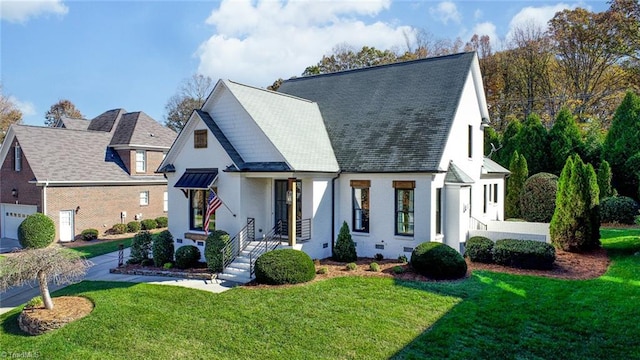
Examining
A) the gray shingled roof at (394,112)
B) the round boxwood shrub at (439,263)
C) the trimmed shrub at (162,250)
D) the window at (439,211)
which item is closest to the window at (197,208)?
the trimmed shrub at (162,250)

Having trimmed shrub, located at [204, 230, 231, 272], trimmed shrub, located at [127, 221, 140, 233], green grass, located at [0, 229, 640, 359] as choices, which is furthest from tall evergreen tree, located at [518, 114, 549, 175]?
trimmed shrub, located at [127, 221, 140, 233]

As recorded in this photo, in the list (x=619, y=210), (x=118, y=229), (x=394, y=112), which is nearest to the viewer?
(x=394, y=112)

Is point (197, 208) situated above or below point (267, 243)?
above

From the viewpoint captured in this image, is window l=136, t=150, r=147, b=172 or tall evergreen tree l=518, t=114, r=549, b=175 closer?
tall evergreen tree l=518, t=114, r=549, b=175

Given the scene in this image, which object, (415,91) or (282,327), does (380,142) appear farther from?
(282,327)

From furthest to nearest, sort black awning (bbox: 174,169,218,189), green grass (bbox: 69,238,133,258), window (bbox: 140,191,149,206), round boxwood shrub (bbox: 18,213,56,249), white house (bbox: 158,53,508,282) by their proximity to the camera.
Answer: window (bbox: 140,191,149,206), round boxwood shrub (bbox: 18,213,56,249), green grass (bbox: 69,238,133,258), black awning (bbox: 174,169,218,189), white house (bbox: 158,53,508,282)

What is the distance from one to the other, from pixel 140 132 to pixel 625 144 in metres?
33.4

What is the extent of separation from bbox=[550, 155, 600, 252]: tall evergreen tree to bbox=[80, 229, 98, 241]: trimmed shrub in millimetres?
26107

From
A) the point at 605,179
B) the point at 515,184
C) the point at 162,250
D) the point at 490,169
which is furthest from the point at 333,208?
Result: the point at 605,179

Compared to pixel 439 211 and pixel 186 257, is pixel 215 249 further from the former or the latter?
pixel 439 211

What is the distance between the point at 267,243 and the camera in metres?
15.3

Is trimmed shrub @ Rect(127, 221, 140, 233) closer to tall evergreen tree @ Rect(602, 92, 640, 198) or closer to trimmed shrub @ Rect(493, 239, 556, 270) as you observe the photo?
trimmed shrub @ Rect(493, 239, 556, 270)

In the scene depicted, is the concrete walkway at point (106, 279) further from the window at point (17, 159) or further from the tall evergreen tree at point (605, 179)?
the tall evergreen tree at point (605, 179)

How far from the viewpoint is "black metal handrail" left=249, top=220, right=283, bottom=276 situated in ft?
47.3
